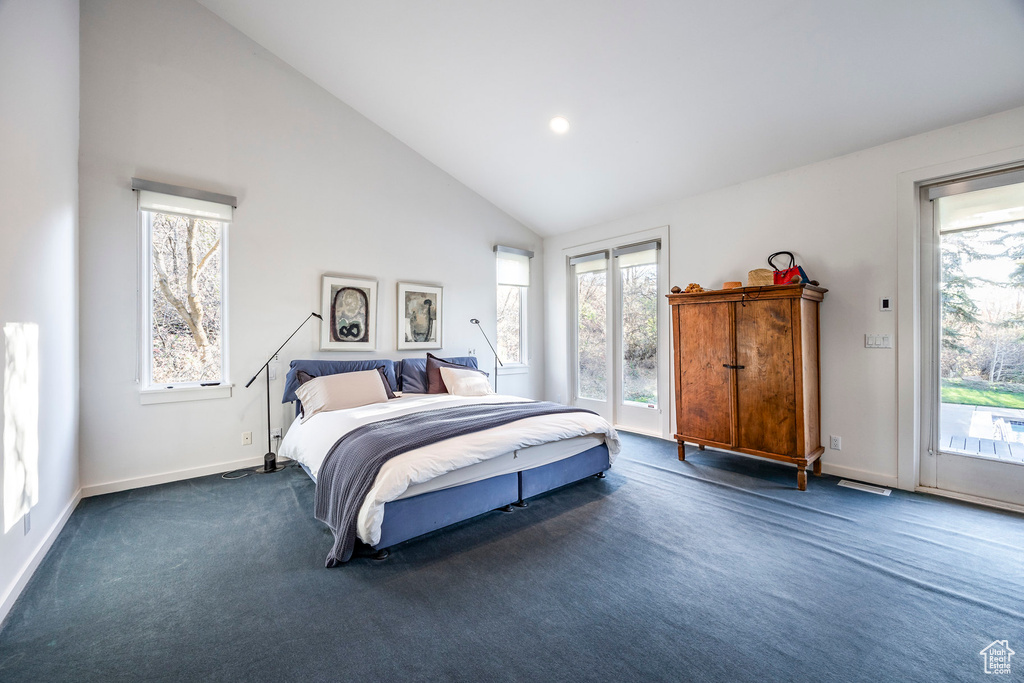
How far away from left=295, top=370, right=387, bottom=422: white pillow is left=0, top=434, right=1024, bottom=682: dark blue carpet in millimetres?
772

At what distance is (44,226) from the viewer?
7.32ft

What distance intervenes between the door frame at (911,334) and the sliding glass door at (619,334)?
192 centimetres

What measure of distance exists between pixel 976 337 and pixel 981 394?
0.39m

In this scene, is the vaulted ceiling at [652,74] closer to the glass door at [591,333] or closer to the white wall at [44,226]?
the glass door at [591,333]

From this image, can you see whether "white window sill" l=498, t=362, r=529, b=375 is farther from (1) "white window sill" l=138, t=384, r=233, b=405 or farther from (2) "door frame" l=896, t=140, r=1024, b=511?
(2) "door frame" l=896, t=140, r=1024, b=511

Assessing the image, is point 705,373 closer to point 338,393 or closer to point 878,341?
point 878,341

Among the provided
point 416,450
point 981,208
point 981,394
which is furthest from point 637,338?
point 416,450

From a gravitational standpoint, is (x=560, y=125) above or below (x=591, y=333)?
above

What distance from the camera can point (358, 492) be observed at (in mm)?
2104

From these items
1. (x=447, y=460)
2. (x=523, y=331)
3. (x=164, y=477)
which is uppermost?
(x=523, y=331)

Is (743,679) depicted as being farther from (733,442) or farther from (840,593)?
(733,442)

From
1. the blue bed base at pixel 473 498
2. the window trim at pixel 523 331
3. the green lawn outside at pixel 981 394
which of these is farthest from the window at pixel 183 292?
the green lawn outside at pixel 981 394

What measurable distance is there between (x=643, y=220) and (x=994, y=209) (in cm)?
261

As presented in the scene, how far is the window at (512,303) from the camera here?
544 cm
